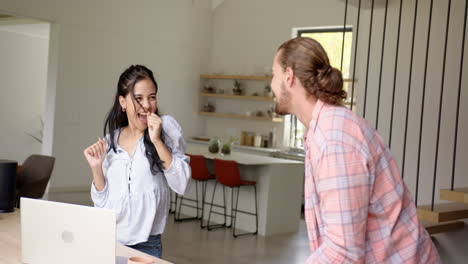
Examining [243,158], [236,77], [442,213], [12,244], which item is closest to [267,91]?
[236,77]

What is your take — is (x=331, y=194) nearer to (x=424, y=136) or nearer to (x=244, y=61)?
(x=424, y=136)

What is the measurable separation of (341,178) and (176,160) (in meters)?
1.02

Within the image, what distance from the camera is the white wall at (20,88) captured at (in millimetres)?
10469

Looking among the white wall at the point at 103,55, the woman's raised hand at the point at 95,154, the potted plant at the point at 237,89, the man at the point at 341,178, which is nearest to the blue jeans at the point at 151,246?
the woman's raised hand at the point at 95,154

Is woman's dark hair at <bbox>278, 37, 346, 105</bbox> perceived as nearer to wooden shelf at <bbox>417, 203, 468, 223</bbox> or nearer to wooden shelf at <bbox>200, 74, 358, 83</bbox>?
wooden shelf at <bbox>417, 203, 468, 223</bbox>

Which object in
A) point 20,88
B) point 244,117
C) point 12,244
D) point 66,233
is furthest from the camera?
point 20,88

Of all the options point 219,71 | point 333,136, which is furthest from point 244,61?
point 333,136

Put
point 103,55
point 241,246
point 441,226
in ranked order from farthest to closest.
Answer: point 103,55 < point 241,246 < point 441,226

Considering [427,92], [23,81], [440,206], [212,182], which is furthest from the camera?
[23,81]

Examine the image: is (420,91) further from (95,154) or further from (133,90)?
(95,154)

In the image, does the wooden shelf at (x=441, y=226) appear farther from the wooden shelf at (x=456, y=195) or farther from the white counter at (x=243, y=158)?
the white counter at (x=243, y=158)

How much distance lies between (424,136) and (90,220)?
3734 mm

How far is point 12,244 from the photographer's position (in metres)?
2.20

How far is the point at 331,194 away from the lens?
1.36 meters
